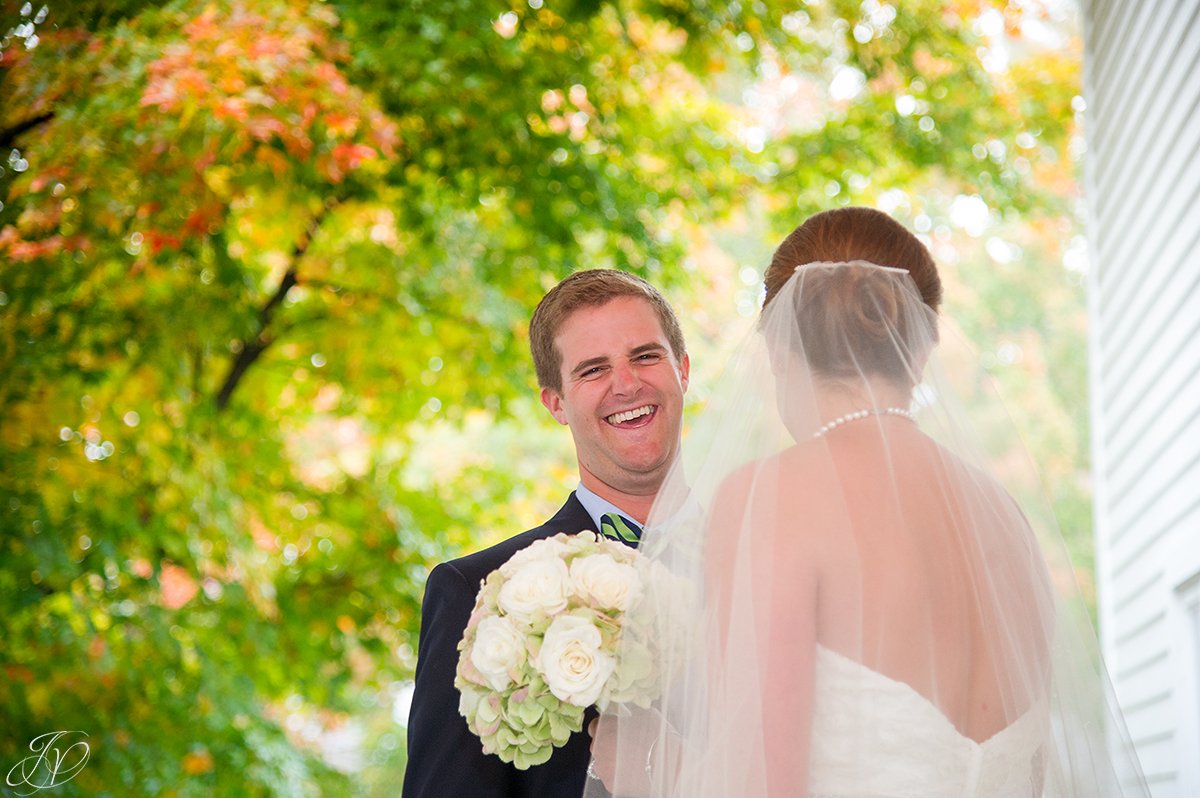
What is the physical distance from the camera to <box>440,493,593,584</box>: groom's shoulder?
2.82 metres

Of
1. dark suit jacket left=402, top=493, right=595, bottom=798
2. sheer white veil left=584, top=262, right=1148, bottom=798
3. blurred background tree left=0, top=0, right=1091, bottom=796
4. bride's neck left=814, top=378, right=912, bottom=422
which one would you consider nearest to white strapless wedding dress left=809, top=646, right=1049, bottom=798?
sheer white veil left=584, top=262, right=1148, bottom=798

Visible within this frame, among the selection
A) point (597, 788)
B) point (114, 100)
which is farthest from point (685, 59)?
point (597, 788)

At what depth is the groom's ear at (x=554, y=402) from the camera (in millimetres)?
3215

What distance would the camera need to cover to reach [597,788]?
8.02 feet

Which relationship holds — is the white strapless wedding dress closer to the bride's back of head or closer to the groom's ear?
the bride's back of head

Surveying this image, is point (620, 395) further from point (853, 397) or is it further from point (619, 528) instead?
point (853, 397)

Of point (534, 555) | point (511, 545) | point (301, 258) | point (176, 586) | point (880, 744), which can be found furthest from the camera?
point (301, 258)

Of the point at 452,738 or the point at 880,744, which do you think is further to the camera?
the point at 452,738

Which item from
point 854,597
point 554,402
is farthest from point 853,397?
point 554,402

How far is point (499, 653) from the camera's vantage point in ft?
7.75

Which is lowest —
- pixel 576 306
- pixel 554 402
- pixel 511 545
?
pixel 511 545

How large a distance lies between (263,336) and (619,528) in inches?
174

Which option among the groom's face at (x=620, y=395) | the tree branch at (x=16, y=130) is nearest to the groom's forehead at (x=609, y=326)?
the groom's face at (x=620, y=395)

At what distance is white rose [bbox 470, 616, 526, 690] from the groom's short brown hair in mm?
924
